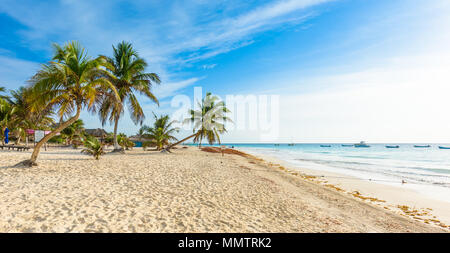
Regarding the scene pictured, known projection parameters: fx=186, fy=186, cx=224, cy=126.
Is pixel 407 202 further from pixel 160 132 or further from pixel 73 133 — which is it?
pixel 73 133

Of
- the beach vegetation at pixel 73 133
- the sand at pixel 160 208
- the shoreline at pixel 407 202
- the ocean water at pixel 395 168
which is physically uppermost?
the beach vegetation at pixel 73 133

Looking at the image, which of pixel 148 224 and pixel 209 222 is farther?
pixel 209 222

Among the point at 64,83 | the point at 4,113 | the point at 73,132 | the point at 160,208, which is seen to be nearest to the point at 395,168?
the point at 160,208

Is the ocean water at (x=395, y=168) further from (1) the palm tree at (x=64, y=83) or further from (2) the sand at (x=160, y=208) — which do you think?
(1) the palm tree at (x=64, y=83)

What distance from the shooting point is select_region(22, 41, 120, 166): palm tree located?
7129 millimetres

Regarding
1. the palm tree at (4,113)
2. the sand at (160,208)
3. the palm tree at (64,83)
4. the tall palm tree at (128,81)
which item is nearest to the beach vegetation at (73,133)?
the palm tree at (4,113)

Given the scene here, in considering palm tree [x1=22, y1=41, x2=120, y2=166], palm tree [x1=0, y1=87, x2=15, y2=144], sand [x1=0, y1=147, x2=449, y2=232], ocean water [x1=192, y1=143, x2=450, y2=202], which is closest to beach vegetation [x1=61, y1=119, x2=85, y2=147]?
palm tree [x1=0, y1=87, x2=15, y2=144]

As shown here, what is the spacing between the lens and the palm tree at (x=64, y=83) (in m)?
7.13

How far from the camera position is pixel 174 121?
22.0 metres

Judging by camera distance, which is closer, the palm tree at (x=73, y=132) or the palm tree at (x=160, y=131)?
the palm tree at (x=160, y=131)

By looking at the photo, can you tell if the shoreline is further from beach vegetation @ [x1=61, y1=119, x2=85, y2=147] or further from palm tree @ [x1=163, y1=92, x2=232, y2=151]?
beach vegetation @ [x1=61, y1=119, x2=85, y2=147]
